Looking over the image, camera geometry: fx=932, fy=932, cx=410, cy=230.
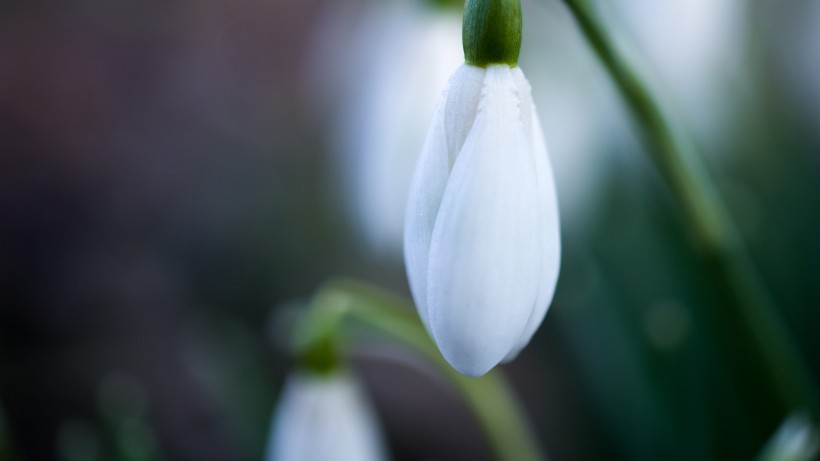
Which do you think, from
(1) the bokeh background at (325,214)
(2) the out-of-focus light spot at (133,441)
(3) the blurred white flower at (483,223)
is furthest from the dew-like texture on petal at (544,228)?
(2) the out-of-focus light spot at (133,441)

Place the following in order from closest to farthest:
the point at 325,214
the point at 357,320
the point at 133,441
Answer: the point at 357,320 → the point at 133,441 → the point at 325,214

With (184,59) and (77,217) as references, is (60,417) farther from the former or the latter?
(184,59)

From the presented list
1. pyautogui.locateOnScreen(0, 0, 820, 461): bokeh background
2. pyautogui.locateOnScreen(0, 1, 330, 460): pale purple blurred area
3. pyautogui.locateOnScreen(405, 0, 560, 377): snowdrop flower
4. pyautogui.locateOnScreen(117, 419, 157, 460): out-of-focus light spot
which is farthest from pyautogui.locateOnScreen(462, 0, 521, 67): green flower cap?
pyautogui.locateOnScreen(0, 1, 330, 460): pale purple blurred area

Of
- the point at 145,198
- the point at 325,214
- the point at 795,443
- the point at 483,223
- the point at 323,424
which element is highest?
the point at 145,198

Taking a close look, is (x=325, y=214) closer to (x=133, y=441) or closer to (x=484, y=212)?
(x=133, y=441)

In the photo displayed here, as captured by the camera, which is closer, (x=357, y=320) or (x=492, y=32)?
(x=492, y=32)

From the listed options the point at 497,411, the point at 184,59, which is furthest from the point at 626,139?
the point at 184,59

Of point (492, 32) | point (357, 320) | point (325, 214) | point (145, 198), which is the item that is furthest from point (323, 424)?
point (145, 198)

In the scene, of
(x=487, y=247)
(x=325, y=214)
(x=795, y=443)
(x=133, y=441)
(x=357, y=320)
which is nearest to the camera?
(x=487, y=247)
